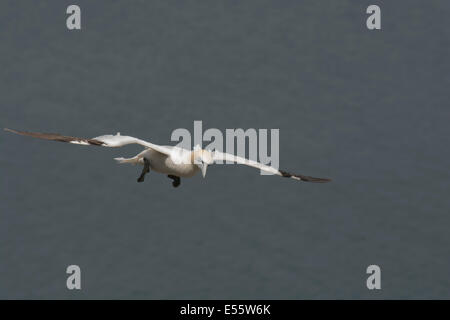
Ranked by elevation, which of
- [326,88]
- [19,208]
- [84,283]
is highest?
[326,88]

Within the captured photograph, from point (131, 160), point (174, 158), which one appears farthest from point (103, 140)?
point (131, 160)

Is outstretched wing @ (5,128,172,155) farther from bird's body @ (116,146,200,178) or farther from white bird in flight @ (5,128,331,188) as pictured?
bird's body @ (116,146,200,178)

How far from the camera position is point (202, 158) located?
30578mm

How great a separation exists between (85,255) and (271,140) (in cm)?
862

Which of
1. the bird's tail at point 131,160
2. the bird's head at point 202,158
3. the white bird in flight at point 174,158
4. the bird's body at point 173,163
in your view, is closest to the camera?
the white bird in flight at point 174,158

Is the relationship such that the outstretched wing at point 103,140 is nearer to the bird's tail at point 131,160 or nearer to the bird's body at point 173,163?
the bird's body at point 173,163

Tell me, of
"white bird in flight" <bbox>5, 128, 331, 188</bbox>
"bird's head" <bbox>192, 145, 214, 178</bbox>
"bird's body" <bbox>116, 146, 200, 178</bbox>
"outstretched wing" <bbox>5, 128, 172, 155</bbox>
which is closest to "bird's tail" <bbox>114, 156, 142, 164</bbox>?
"white bird in flight" <bbox>5, 128, 331, 188</bbox>

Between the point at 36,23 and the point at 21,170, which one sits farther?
the point at 36,23

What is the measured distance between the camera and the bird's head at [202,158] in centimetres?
3056

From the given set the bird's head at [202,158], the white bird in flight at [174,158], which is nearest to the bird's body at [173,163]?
the white bird in flight at [174,158]

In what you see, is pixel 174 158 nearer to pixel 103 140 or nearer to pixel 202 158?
pixel 202 158

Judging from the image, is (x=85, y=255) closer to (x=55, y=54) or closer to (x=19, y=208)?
(x=19, y=208)

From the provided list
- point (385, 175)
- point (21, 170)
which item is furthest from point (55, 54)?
point (385, 175)

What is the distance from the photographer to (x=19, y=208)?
48625 millimetres
